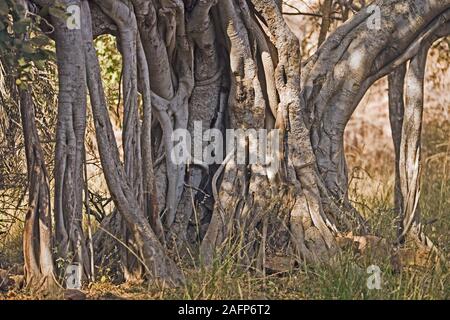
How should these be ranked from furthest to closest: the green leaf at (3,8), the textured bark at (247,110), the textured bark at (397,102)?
the textured bark at (397,102)
the textured bark at (247,110)
the green leaf at (3,8)

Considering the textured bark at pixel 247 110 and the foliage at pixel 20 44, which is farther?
the textured bark at pixel 247 110

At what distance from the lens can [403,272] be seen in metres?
6.01

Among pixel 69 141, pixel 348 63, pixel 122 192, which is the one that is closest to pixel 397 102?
pixel 348 63

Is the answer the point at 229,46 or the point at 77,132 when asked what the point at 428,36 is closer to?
the point at 229,46

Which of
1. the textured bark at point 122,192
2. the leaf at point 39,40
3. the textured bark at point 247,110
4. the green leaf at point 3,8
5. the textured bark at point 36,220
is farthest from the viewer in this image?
the textured bark at point 247,110

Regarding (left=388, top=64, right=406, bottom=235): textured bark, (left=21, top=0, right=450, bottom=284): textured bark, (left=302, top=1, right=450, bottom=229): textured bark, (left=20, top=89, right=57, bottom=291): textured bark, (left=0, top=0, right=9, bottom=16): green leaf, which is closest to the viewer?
(left=0, top=0, right=9, bottom=16): green leaf

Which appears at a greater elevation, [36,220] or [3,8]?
[3,8]

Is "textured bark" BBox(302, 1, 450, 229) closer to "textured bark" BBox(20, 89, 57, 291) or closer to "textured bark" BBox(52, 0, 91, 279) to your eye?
"textured bark" BBox(52, 0, 91, 279)
